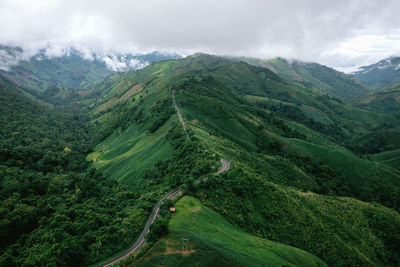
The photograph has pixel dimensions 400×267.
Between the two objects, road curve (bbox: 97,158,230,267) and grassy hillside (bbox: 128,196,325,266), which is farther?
road curve (bbox: 97,158,230,267)

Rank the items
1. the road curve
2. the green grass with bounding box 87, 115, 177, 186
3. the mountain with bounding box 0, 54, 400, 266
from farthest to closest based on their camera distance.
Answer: the green grass with bounding box 87, 115, 177, 186 < the mountain with bounding box 0, 54, 400, 266 < the road curve

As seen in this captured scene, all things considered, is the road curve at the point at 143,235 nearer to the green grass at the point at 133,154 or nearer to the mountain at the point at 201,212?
the mountain at the point at 201,212

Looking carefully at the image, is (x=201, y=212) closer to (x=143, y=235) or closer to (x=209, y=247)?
(x=209, y=247)

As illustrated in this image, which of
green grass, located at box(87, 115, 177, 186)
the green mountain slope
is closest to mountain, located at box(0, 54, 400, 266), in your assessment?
the green mountain slope

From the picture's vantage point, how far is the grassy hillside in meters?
43.7

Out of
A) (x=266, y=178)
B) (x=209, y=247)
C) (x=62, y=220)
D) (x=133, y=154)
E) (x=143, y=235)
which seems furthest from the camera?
(x=133, y=154)

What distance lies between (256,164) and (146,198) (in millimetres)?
69368

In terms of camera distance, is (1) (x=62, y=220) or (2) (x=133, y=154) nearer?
(1) (x=62, y=220)

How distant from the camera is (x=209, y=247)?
46.6m

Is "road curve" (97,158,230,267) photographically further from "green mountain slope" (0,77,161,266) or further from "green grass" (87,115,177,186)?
"green grass" (87,115,177,186)

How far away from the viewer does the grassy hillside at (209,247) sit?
43.7 metres

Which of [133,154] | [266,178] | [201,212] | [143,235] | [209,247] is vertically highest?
[209,247]

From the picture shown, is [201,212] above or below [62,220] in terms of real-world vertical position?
above

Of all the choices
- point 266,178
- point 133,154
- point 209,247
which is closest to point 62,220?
point 209,247
